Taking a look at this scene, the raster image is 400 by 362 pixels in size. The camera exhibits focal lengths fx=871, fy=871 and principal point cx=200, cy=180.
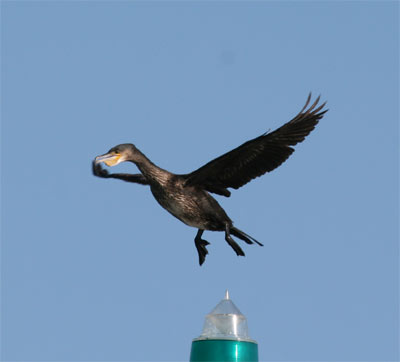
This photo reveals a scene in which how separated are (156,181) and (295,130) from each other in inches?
61.8

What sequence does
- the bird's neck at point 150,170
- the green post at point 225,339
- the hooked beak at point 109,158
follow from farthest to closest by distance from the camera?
the bird's neck at point 150,170
the hooked beak at point 109,158
the green post at point 225,339

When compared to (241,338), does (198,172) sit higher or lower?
higher

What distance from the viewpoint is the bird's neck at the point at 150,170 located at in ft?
29.3

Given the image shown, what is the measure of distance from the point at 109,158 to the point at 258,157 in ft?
5.27

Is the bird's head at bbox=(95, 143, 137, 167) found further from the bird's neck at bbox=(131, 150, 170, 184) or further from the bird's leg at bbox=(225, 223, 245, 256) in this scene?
the bird's leg at bbox=(225, 223, 245, 256)

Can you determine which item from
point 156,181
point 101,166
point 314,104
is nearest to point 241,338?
point 156,181

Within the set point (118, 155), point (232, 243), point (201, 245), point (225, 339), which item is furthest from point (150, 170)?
point (225, 339)

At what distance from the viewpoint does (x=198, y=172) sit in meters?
8.96

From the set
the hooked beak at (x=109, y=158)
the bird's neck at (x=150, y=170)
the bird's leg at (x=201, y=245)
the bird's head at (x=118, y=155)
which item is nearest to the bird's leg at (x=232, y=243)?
the bird's leg at (x=201, y=245)

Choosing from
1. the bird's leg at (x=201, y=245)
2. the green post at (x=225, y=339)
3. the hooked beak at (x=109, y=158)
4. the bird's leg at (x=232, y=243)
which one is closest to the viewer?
the green post at (x=225, y=339)

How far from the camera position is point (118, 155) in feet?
28.6

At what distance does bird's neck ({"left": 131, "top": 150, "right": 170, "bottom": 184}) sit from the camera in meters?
8.95

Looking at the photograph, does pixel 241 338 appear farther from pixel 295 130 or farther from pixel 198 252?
pixel 295 130

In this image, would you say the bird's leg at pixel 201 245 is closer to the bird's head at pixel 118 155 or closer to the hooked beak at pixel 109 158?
the bird's head at pixel 118 155
